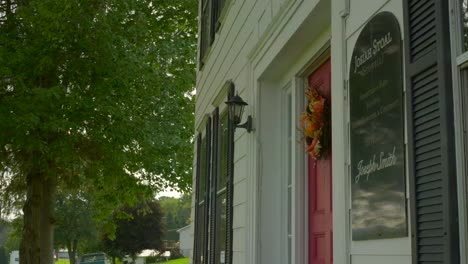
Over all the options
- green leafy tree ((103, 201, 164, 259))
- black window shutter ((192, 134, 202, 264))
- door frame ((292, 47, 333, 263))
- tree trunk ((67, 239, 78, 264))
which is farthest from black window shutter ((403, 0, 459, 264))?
tree trunk ((67, 239, 78, 264))

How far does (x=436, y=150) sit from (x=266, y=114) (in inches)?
117

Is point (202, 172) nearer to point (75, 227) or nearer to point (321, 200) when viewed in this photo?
point (321, 200)

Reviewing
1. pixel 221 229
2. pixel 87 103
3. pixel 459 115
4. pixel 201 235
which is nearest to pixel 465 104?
pixel 459 115

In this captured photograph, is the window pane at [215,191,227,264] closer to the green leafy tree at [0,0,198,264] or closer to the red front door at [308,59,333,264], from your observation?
the red front door at [308,59,333,264]

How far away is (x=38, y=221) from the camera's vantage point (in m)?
15.9

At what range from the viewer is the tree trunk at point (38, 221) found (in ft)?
51.5

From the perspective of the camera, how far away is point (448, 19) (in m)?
2.04

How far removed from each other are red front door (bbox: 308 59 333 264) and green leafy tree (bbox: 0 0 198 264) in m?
9.21

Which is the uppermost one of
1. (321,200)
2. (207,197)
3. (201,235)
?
(207,197)

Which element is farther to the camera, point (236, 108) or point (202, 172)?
point (202, 172)

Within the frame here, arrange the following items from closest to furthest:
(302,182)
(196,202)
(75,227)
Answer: (302,182) → (196,202) → (75,227)

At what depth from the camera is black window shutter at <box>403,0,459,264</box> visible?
197cm

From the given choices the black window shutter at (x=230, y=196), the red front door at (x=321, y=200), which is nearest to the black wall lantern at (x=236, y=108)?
the black window shutter at (x=230, y=196)

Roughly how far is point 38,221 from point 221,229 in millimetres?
10482
